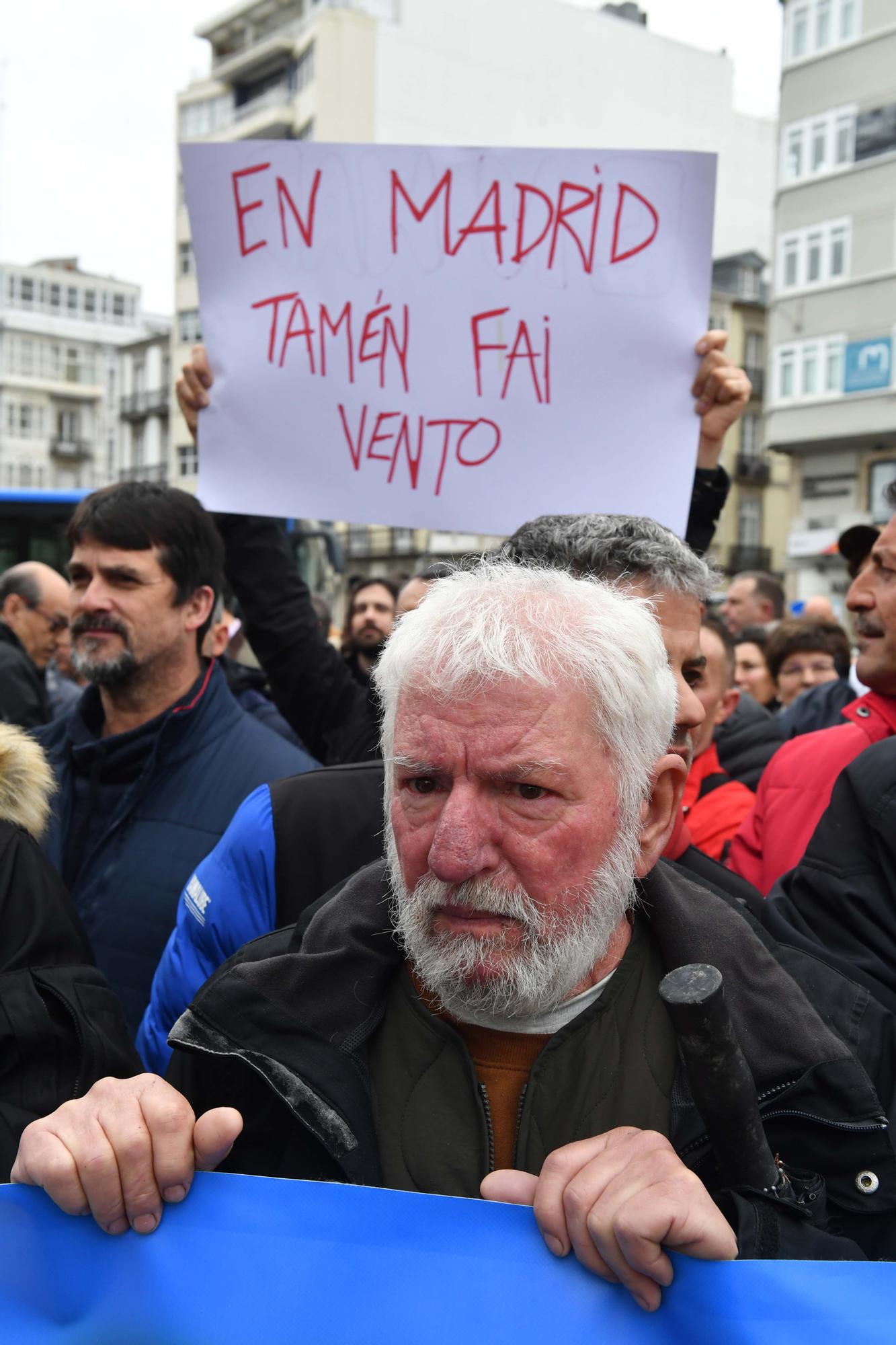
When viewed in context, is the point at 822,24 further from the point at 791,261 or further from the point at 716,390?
the point at 716,390

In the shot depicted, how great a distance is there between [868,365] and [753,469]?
61.7ft

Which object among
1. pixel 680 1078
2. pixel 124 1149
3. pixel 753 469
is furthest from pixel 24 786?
pixel 753 469

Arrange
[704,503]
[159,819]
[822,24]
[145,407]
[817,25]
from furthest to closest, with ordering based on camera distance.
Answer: [145,407] → [817,25] → [822,24] → [159,819] → [704,503]

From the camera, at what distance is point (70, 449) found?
7469 cm

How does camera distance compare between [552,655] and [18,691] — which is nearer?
[552,655]

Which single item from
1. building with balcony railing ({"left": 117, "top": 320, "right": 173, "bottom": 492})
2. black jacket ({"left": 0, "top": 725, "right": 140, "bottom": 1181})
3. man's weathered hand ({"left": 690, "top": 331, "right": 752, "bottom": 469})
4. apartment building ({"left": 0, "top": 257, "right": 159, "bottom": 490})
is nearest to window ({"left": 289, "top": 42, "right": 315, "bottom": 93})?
building with balcony railing ({"left": 117, "top": 320, "right": 173, "bottom": 492})

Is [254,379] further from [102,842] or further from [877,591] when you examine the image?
[877,591]

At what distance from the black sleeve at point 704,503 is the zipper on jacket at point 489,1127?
1542mm

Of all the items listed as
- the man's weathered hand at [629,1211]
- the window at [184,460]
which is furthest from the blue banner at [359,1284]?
the window at [184,460]

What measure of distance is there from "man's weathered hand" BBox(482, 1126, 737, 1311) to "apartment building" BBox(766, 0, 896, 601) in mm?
28961

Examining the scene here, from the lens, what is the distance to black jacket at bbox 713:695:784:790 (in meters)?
4.44

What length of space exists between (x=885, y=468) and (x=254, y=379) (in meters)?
30.7

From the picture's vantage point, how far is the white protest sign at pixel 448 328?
9.48 feet

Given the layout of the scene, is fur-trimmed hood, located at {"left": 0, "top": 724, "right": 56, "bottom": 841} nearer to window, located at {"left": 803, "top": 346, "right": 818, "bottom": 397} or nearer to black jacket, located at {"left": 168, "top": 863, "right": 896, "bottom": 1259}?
black jacket, located at {"left": 168, "top": 863, "right": 896, "bottom": 1259}
